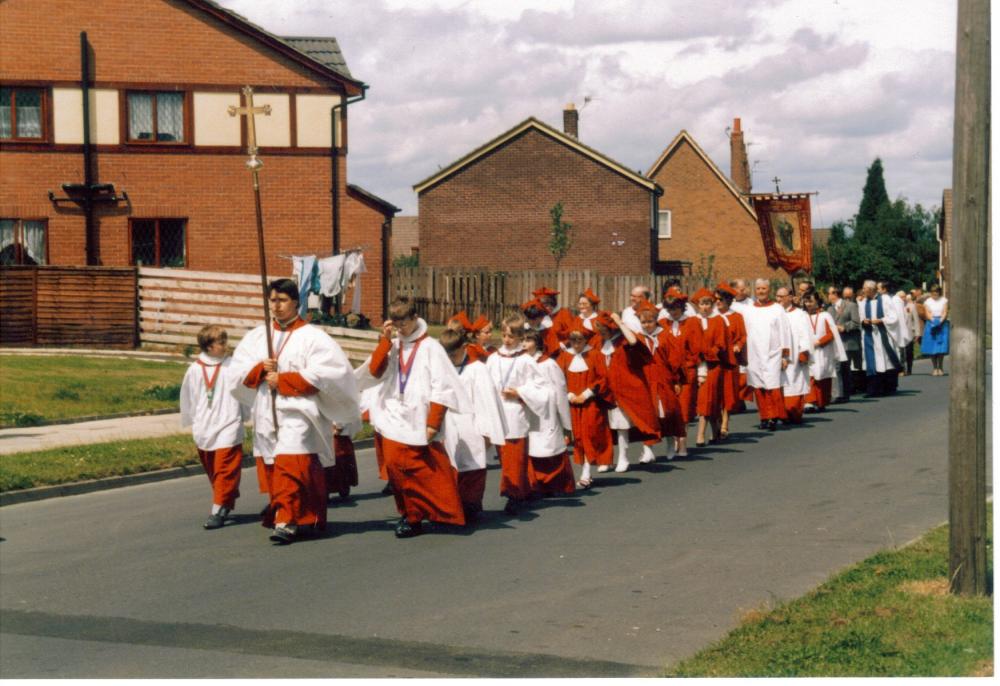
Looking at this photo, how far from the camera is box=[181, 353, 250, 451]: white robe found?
12406mm

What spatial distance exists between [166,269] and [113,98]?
509cm

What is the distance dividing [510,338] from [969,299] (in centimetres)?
567

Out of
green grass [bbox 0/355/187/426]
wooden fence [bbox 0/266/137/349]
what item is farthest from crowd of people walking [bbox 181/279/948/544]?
wooden fence [bbox 0/266/137/349]

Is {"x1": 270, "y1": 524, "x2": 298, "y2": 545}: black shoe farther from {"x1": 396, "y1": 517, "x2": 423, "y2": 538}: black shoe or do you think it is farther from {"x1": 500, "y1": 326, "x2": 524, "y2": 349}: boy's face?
{"x1": 500, "y1": 326, "x2": 524, "y2": 349}: boy's face

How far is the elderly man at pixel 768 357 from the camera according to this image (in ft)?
63.6

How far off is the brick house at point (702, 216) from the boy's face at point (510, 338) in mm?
52604

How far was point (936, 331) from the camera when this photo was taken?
96.0ft

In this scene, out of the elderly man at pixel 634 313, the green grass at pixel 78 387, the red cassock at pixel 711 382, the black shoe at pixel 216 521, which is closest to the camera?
the black shoe at pixel 216 521

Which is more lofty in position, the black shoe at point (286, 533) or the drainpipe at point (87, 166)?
the drainpipe at point (87, 166)

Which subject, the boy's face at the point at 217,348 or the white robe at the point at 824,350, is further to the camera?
the white robe at the point at 824,350

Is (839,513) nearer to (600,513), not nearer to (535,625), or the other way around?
(600,513)

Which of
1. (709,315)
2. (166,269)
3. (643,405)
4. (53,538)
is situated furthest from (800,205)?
(53,538)

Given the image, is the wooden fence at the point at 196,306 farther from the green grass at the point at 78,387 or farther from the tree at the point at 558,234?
the tree at the point at 558,234

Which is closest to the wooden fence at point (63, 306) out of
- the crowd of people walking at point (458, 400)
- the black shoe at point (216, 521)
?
the crowd of people walking at point (458, 400)
